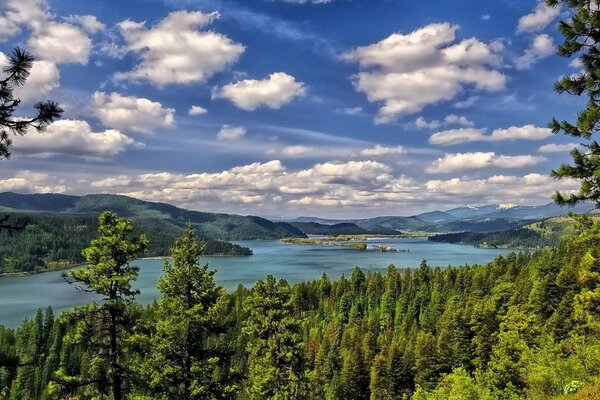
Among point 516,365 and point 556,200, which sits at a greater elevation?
point 556,200

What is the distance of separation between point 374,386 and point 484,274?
2547 inches

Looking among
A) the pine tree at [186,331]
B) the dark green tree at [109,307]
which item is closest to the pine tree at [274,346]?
the pine tree at [186,331]

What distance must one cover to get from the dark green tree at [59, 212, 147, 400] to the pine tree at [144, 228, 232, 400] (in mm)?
1994

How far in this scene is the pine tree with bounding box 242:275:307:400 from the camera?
28297 mm

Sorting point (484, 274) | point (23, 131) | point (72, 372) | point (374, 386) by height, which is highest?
point (23, 131)

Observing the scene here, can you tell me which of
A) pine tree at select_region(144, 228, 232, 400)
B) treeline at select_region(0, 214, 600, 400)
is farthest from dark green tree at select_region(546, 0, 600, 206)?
pine tree at select_region(144, 228, 232, 400)

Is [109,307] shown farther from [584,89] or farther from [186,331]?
[584,89]

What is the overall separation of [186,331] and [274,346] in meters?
9.76

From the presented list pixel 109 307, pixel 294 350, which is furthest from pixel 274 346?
pixel 109 307

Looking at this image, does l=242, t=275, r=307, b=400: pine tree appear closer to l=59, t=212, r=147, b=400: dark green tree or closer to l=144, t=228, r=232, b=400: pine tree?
l=144, t=228, r=232, b=400: pine tree

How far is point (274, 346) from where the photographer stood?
29250mm

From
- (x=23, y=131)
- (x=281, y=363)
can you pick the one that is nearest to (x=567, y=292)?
(x=281, y=363)

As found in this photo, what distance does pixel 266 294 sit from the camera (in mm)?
30500

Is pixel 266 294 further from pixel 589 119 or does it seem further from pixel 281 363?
pixel 589 119
